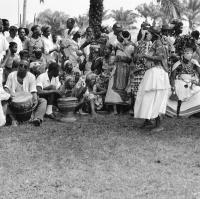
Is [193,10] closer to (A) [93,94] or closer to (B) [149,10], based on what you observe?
(B) [149,10]

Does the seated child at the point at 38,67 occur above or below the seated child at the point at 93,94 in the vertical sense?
above

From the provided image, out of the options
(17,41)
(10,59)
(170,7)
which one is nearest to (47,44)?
(17,41)

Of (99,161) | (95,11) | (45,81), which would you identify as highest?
(95,11)

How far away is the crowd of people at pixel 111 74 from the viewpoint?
323 inches

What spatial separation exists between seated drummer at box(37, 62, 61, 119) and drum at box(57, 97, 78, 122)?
0.74 feet

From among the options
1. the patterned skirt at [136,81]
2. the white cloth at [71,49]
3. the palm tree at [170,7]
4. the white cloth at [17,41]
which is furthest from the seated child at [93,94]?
the palm tree at [170,7]

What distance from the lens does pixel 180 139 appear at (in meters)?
7.78

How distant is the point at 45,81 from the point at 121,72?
173 cm

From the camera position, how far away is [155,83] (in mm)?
8055

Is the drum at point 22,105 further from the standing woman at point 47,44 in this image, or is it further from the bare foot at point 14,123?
the standing woman at point 47,44

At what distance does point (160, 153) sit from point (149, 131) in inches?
58.1

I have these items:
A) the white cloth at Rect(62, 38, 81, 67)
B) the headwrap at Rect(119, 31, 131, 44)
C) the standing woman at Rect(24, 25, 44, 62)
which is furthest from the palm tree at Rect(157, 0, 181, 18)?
the headwrap at Rect(119, 31, 131, 44)

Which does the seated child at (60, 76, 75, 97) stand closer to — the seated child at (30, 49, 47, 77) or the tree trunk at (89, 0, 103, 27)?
the seated child at (30, 49, 47, 77)

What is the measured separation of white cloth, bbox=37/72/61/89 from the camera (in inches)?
359
